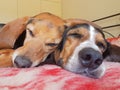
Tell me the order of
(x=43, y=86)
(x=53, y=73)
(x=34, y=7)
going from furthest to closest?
1. (x=34, y=7)
2. (x=53, y=73)
3. (x=43, y=86)

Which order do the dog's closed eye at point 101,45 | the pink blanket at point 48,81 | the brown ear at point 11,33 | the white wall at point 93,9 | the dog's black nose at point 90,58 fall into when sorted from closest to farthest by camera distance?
the pink blanket at point 48,81, the dog's black nose at point 90,58, the dog's closed eye at point 101,45, the brown ear at point 11,33, the white wall at point 93,9

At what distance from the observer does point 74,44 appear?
872 millimetres

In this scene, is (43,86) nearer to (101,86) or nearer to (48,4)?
(101,86)

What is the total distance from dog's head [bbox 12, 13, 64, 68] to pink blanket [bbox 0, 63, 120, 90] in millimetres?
94

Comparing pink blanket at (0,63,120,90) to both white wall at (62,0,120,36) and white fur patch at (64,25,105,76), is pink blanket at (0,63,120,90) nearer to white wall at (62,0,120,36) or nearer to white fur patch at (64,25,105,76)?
white fur patch at (64,25,105,76)

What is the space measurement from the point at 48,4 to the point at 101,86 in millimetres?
3734

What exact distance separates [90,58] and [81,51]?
5cm

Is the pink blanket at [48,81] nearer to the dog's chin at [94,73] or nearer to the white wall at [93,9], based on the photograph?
the dog's chin at [94,73]

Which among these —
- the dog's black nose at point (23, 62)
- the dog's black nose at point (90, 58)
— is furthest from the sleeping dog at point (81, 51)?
the dog's black nose at point (23, 62)

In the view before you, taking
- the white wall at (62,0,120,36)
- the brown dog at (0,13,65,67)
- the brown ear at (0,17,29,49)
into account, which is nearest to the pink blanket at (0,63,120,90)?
the brown dog at (0,13,65,67)

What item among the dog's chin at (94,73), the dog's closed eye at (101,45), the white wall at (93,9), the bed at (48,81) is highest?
the dog's closed eye at (101,45)

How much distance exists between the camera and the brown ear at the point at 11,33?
1029mm

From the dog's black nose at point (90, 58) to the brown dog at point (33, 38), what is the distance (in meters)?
0.17

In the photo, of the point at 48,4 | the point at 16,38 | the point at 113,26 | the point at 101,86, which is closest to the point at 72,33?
the point at 16,38
